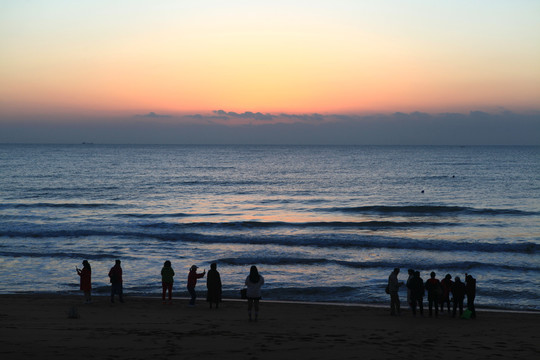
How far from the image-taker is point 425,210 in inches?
1670

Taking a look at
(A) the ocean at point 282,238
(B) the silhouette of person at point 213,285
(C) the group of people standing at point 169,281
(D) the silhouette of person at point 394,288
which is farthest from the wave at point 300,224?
(D) the silhouette of person at point 394,288

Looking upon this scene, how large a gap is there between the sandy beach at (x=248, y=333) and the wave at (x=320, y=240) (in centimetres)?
1218

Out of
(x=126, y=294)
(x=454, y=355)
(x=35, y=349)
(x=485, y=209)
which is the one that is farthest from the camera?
(x=485, y=209)

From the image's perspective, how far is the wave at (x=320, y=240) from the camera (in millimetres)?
27616

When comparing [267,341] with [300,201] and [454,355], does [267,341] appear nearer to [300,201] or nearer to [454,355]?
[454,355]

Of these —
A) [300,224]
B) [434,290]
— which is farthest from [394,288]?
[300,224]

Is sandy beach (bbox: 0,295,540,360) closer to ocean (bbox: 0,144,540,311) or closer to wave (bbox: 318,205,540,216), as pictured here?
ocean (bbox: 0,144,540,311)

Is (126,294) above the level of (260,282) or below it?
below

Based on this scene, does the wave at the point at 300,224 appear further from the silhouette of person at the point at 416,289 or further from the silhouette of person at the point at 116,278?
the silhouette of person at the point at 416,289

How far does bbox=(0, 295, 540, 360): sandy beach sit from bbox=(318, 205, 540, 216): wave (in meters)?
26.1

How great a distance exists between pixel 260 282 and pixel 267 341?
2360 millimetres

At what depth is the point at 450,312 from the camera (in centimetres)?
1582

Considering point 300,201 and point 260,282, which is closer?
point 260,282

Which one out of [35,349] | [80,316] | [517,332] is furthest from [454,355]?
[80,316]
